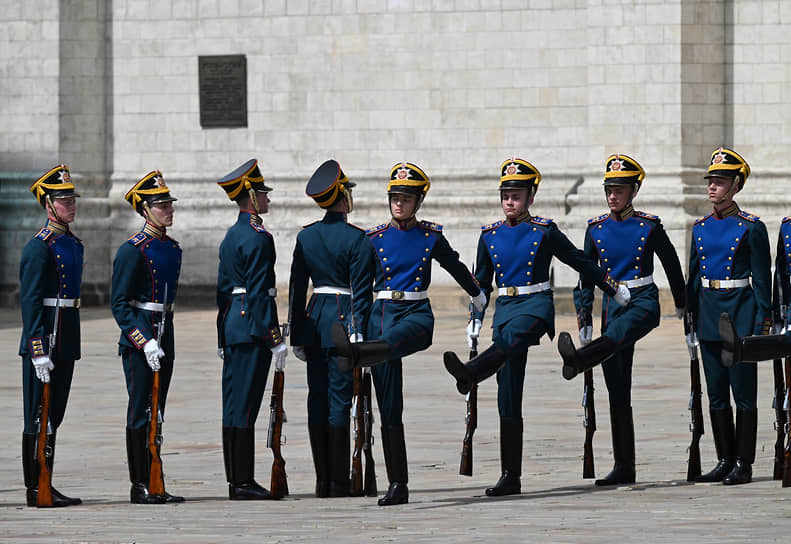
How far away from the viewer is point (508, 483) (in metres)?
8.59

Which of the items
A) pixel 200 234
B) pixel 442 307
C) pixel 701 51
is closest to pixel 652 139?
Result: pixel 701 51

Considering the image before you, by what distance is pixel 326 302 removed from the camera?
891 cm

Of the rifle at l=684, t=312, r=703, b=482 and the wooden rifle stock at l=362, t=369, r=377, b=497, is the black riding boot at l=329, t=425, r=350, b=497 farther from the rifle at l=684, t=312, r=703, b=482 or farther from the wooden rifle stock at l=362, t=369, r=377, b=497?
the rifle at l=684, t=312, r=703, b=482

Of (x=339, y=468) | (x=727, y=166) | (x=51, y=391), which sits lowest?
(x=339, y=468)

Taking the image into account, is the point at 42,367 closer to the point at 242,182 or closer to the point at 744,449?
the point at 242,182

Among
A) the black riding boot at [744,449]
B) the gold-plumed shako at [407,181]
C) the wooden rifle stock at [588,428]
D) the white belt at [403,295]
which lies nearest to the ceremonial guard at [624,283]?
the wooden rifle stock at [588,428]

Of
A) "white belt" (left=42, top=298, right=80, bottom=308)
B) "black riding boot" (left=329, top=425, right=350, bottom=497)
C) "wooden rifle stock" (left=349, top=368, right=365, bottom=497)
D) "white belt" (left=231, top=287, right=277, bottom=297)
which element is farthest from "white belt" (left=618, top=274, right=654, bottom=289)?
"white belt" (left=42, top=298, right=80, bottom=308)

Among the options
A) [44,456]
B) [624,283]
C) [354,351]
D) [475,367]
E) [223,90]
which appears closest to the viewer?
[354,351]

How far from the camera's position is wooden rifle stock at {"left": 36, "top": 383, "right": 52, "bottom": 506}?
8406 mm

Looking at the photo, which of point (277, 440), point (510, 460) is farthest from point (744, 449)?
point (277, 440)

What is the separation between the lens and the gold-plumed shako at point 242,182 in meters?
8.98

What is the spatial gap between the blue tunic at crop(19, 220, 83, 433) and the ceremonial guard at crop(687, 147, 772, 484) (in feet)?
10.6

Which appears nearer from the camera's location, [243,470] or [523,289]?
[243,470]

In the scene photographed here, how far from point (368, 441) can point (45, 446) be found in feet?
5.22
